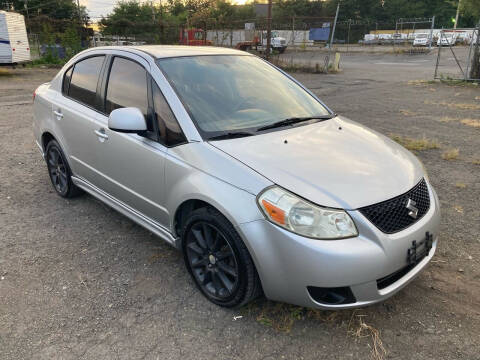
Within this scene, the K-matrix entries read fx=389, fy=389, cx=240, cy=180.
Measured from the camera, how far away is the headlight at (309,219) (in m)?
2.21

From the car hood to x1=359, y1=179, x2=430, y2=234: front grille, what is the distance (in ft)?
0.12

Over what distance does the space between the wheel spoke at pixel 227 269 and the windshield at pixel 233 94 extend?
2.98ft

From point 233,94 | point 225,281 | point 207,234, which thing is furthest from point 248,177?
point 233,94

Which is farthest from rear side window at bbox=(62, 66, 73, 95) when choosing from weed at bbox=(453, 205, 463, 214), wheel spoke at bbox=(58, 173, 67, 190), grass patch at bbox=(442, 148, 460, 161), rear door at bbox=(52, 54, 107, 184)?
grass patch at bbox=(442, 148, 460, 161)

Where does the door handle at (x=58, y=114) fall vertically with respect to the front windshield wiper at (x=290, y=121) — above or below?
below

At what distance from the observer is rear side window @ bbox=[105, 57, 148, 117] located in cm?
318

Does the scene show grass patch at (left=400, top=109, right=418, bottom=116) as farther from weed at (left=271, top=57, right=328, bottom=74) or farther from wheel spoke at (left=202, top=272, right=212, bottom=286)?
weed at (left=271, top=57, right=328, bottom=74)

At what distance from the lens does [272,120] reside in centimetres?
317

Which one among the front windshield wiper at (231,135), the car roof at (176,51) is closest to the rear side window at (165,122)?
the front windshield wiper at (231,135)

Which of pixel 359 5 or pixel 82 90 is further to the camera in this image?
pixel 359 5

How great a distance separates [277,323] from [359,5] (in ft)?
245

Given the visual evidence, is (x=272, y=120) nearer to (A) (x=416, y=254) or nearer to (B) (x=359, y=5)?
(A) (x=416, y=254)

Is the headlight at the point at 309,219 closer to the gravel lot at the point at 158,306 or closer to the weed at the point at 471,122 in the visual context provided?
the gravel lot at the point at 158,306

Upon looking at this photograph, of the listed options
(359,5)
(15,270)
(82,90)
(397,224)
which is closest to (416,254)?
(397,224)
